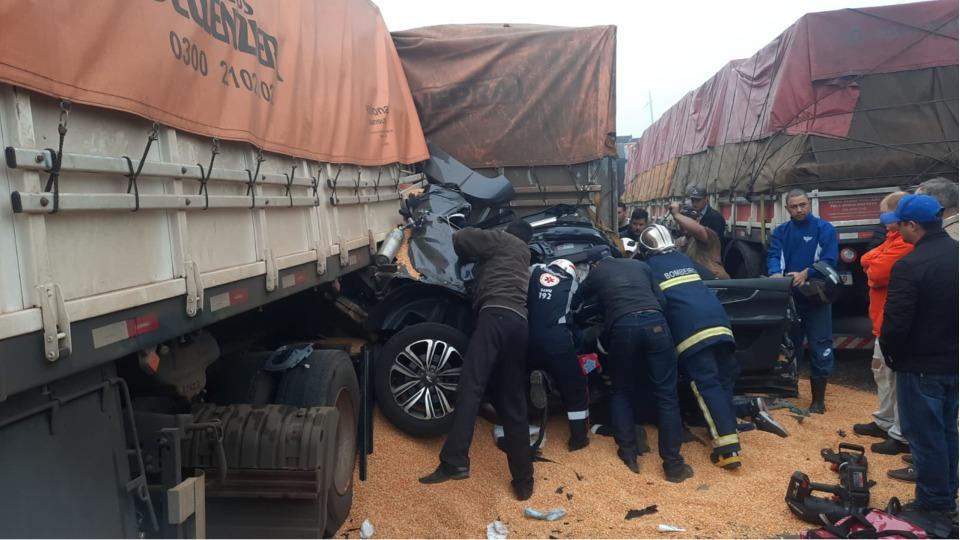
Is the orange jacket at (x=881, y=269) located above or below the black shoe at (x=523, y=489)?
above

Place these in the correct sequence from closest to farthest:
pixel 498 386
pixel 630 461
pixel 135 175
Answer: pixel 135 175, pixel 498 386, pixel 630 461

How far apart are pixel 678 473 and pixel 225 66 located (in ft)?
12.8

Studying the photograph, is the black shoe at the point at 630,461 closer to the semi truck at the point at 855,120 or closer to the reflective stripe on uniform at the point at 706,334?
the reflective stripe on uniform at the point at 706,334

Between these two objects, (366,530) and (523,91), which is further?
(523,91)

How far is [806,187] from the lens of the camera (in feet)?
23.3

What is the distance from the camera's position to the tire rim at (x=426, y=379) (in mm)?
5324

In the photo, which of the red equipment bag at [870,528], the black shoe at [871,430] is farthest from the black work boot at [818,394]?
the red equipment bag at [870,528]

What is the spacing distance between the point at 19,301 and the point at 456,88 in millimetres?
6496

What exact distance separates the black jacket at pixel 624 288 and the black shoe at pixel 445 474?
1.60 m

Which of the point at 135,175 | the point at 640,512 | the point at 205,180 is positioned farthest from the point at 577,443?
the point at 135,175

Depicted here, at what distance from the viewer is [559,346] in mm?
5406

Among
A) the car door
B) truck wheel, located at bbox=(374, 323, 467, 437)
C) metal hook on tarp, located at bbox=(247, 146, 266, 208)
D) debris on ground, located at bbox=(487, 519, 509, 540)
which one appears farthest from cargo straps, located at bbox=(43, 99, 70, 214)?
the car door

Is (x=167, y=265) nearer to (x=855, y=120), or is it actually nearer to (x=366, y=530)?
(x=366, y=530)

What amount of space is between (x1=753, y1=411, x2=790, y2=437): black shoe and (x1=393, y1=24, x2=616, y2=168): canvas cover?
3461 millimetres
